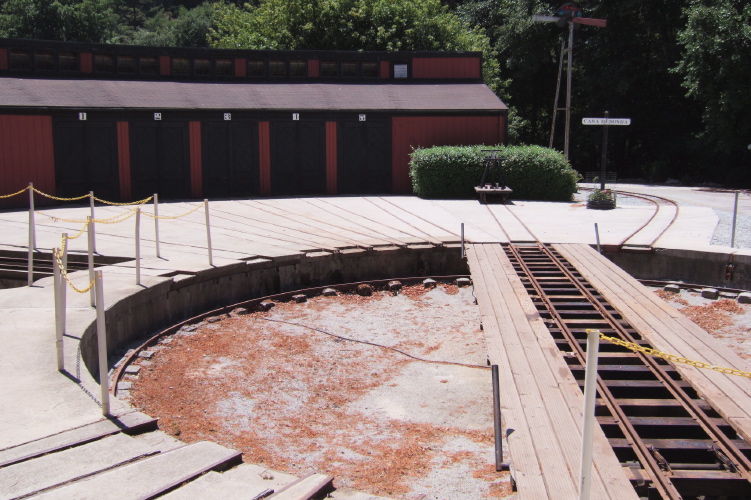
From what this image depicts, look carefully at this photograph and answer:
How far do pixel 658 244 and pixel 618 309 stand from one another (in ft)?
17.3

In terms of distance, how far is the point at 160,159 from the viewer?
70.1ft

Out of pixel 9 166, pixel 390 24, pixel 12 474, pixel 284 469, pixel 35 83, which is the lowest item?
pixel 284 469

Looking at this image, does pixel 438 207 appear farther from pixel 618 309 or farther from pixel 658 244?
pixel 618 309

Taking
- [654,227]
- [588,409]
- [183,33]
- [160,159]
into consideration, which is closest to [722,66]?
[654,227]

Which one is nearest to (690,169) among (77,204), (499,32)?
(499,32)

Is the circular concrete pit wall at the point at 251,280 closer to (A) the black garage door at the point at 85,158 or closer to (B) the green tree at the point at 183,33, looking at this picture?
→ (A) the black garage door at the point at 85,158

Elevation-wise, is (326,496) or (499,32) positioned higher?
(499,32)

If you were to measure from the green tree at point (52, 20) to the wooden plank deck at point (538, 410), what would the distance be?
53.8 meters

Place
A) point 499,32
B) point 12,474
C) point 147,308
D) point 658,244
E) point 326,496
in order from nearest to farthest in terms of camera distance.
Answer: point 12,474 → point 326,496 → point 147,308 → point 658,244 → point 499,32

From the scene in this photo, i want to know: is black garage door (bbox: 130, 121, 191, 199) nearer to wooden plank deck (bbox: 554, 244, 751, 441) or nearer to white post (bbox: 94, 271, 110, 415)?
wooden plank deck (bbox: 554, 244, 751, 441)

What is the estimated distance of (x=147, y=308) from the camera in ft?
34.1

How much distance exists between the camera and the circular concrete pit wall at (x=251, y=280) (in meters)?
9.75

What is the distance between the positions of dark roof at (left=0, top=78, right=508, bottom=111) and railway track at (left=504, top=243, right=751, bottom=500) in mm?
14289

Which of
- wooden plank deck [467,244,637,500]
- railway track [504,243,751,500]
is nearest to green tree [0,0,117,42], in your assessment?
wooden plank deck [467,244,637,500]
